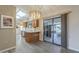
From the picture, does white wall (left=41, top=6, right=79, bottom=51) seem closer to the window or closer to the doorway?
the doorway

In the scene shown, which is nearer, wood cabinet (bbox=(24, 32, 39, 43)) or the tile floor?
the tile floor

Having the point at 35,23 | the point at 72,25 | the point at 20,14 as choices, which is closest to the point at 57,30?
the point at 72,25

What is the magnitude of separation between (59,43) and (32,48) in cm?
60

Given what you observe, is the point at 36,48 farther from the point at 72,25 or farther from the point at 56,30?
the point at 72,25

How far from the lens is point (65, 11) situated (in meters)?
2.37

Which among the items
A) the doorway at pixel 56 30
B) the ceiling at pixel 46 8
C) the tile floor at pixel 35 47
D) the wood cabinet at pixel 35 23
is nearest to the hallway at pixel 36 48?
the tile floor at pixel 35 47

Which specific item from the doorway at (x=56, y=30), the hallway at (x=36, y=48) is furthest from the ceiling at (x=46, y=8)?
the hallway at (x=36, y=48)

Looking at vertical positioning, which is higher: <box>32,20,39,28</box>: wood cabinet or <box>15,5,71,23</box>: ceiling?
<box>15,5,71,23</box>: ceiling

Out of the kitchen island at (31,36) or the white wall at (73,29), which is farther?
the kitchen island at (31,36)

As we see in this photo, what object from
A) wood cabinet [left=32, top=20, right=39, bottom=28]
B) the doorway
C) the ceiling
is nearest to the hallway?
the doorway

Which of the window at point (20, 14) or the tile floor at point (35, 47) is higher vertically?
the window at point (20, 14)

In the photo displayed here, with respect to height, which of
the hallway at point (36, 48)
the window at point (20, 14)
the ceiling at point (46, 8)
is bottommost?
the hallway at point (36, 48)

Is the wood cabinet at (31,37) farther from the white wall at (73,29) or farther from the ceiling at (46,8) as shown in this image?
the white wall at (73,29)
